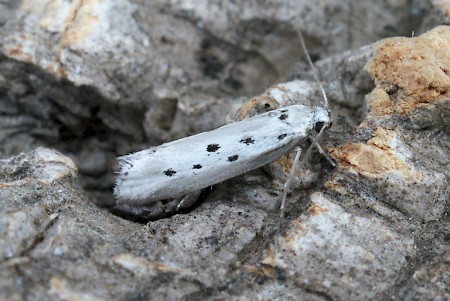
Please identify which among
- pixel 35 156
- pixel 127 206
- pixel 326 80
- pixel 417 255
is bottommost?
pixel 127 206

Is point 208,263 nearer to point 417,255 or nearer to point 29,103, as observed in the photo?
point 417,255

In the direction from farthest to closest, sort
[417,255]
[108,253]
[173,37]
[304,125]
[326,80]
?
[173,37], [326,80], [304,125], [417,255], [108,253]

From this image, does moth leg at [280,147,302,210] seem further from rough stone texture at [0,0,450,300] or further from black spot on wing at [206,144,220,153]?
black spot on wing at [206,144,220,153]

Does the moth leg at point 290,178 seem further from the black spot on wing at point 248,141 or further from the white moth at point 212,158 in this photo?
the black spot on wing at point 248,141

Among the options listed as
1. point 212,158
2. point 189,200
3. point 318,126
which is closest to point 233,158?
point 212,158

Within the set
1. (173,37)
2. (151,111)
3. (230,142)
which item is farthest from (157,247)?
(173,37)

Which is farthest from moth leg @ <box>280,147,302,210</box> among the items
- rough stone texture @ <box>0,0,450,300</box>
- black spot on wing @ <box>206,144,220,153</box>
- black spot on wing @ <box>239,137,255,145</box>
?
black spot on wing @ <box>206,144,220,153</box>

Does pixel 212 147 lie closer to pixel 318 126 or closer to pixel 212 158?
pixel 212 158
